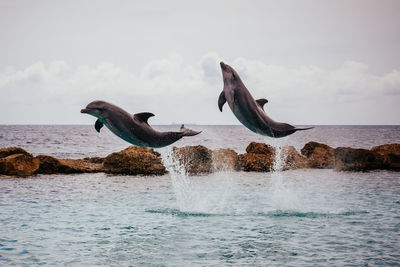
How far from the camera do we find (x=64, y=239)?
12875 millimetres

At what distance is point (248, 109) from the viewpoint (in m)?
7.06

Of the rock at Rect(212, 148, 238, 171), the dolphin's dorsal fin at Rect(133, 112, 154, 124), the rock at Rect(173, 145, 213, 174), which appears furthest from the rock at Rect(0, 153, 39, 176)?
the dolphin's dorsal fin at Rect(133, 112, 154, 124)

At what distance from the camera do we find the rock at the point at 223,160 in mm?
29312

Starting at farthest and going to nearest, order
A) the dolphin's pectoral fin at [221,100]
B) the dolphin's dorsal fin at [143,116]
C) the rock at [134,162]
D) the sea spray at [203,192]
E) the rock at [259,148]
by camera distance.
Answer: the rock at [259,148] < the rock at [134,162] < the sea spray at [203,192] < the dolphin's pectoral fin at [221,100] < the dolphin's dorsal fin at [143,116]

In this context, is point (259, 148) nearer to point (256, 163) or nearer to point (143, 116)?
point (256, 163)

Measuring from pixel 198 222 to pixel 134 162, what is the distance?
13.8m

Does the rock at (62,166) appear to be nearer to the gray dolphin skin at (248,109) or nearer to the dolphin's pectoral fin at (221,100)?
the dolphin's pectoral fin at (221,100)

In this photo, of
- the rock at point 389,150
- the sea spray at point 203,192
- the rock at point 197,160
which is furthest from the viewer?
the rock at point 389,150

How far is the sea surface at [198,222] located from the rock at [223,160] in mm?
3885

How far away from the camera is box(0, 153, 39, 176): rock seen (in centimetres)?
2580

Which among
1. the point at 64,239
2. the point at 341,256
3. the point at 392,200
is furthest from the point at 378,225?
the point at 64,239

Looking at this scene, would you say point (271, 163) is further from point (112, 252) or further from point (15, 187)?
point (112, 252)

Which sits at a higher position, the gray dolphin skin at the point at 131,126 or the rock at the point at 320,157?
the gray dolphin skin at the point at 131,126

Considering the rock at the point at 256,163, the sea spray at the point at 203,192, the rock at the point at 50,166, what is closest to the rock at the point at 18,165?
the rock at the point at 50,166
